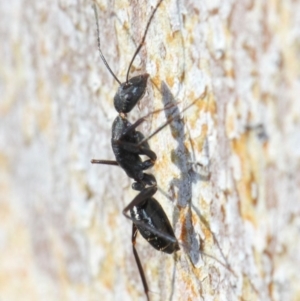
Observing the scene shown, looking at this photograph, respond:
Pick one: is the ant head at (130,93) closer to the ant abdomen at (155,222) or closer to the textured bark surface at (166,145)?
the textured bark surface at (166,145)

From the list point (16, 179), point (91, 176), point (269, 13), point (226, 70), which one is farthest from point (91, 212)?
point (269, 13)

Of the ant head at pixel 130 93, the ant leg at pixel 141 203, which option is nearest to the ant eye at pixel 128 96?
the ant head at pixel 130 93

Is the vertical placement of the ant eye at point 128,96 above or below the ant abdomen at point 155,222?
above

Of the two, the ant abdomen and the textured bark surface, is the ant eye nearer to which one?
the textured bark surface

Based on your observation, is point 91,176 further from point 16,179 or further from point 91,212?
point 16,179

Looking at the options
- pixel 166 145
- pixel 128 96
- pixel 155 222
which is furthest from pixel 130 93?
pixel 155 222

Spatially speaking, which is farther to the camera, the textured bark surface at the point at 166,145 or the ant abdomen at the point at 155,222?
the ant abdomen at the point at 155,222
